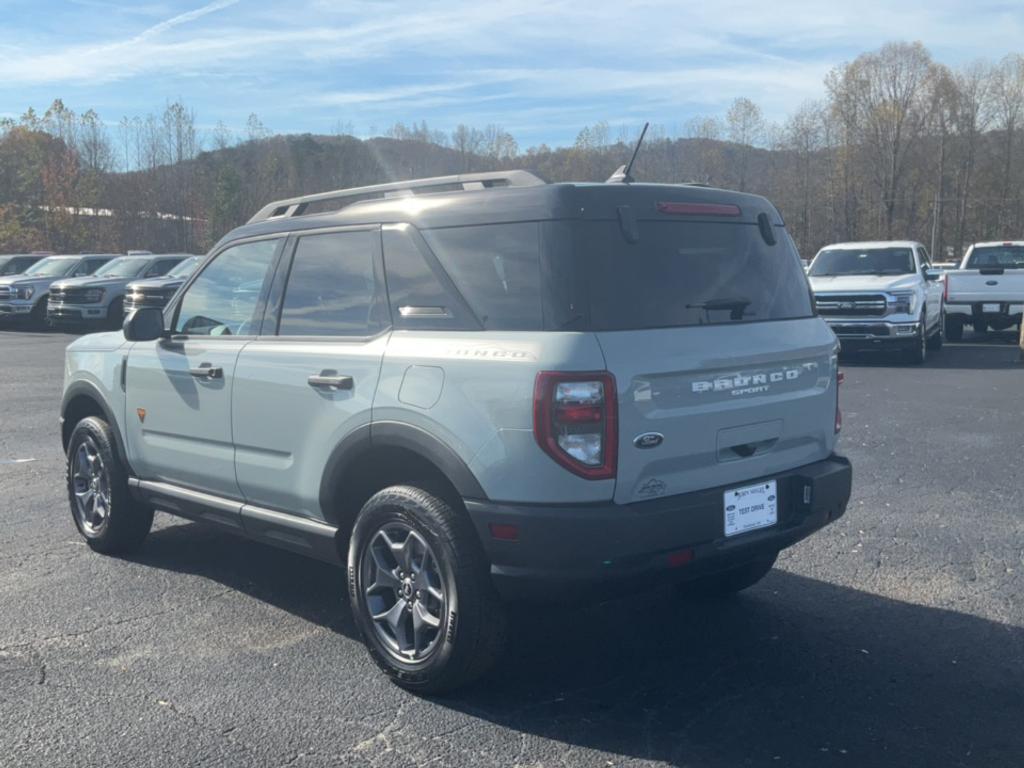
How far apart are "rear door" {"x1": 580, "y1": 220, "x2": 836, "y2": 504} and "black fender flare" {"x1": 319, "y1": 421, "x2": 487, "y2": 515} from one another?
23.0 inches

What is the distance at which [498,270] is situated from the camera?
4.01 m

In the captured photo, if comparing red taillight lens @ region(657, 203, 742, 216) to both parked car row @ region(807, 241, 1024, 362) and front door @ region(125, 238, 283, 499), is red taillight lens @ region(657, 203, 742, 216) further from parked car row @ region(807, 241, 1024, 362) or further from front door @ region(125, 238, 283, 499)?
parked car row @ region(807, 241, 1024, 362)

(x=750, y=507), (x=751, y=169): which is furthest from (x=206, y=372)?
(x=751, y=169)

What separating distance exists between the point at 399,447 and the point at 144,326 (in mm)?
2075

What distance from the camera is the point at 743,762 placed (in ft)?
11.5

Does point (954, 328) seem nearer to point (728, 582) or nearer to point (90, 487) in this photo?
point (728, 582)

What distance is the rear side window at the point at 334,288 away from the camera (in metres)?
4.50

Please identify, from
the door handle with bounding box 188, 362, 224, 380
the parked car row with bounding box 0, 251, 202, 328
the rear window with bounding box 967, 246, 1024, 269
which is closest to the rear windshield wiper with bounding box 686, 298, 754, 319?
the door handle with bounding box 188, 362, 224, 380

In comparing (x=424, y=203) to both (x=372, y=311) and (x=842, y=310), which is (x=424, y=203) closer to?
(x=372, y=311)

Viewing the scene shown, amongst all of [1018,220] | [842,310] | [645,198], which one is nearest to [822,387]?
[645,198]

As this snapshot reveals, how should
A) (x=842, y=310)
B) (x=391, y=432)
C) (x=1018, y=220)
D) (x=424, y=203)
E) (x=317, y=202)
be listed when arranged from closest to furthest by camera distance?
(x=391, y=432), (x=424, y=203), (x=317, y=202), (x=842, y=310), (x=1018, y=220)

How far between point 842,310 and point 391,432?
534 inches

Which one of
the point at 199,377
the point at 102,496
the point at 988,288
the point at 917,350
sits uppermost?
the point at 199,377

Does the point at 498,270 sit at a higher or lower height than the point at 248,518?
higher
